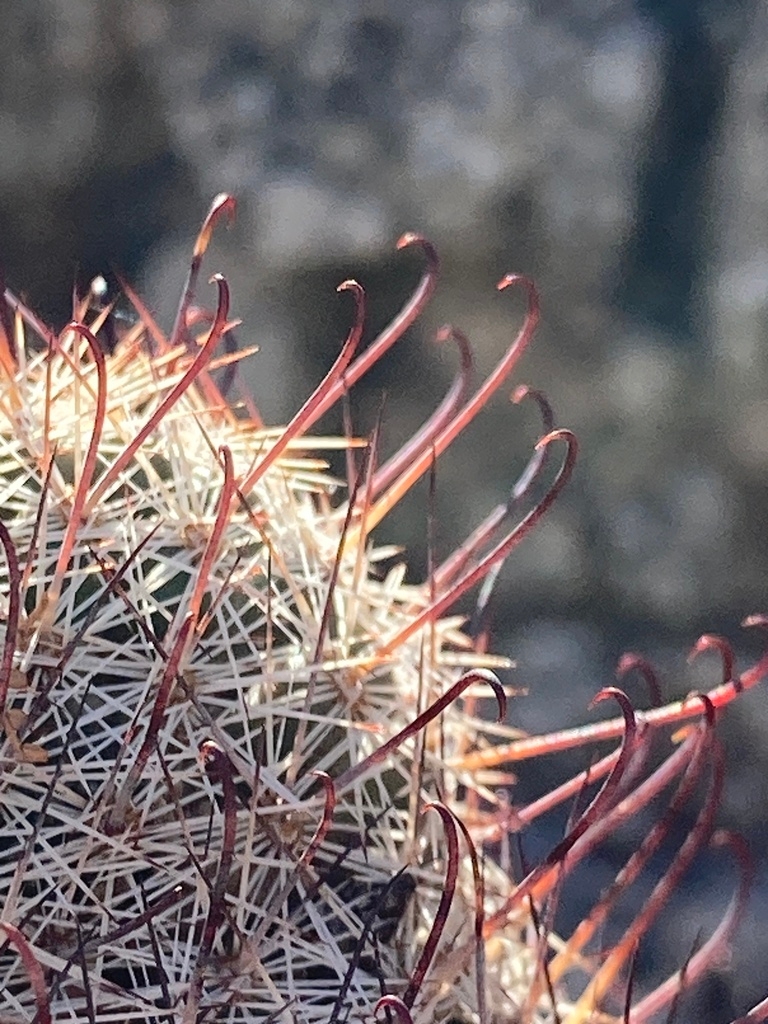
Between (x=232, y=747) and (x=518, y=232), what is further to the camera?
(x=518, y=232)

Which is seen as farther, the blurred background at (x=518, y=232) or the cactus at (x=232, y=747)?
the blurred background at (x=518, y=232)

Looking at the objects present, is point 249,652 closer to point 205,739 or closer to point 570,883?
point 205,739

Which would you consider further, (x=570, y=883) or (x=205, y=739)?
(x=570, y=883)

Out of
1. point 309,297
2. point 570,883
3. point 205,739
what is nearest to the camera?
point 205,739

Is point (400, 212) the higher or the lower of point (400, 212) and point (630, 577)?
the higher

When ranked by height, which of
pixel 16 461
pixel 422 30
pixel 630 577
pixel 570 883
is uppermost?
pixel 422 30

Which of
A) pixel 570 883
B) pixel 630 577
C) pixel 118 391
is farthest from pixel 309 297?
pixel 118 391
